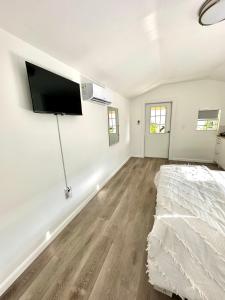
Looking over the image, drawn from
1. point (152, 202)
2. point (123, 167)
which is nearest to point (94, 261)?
point (152, 202)

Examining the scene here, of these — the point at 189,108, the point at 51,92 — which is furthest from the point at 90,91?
the point at 189,108

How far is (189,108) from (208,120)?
0.66 meters

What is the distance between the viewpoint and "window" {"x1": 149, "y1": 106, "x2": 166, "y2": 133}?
15.0ft

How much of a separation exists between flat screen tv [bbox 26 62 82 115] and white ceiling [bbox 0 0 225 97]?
284 millimetres

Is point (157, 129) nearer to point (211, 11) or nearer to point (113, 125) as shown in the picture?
point (113, 125)

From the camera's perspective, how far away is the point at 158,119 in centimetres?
466

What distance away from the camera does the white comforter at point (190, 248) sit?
0.88m

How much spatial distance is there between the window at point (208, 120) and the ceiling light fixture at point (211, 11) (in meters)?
3.17

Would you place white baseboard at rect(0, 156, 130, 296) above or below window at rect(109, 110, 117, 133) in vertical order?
below

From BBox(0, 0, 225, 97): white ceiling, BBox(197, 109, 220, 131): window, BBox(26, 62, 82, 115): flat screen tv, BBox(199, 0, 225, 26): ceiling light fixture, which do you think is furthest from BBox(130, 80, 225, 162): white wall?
BBox(26, 62, 82, 115): flat screen tv

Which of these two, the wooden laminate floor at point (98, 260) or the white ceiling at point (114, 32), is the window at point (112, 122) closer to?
the white ceiling at point (114, 32)

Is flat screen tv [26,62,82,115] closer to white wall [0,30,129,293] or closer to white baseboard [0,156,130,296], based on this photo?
white wall [0,30,129,293]

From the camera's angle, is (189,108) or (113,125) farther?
(189,108)

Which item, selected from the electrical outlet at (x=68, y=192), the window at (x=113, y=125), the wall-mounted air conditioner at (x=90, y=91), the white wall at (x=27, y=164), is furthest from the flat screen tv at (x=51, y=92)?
the window at (x=113, y=125)
